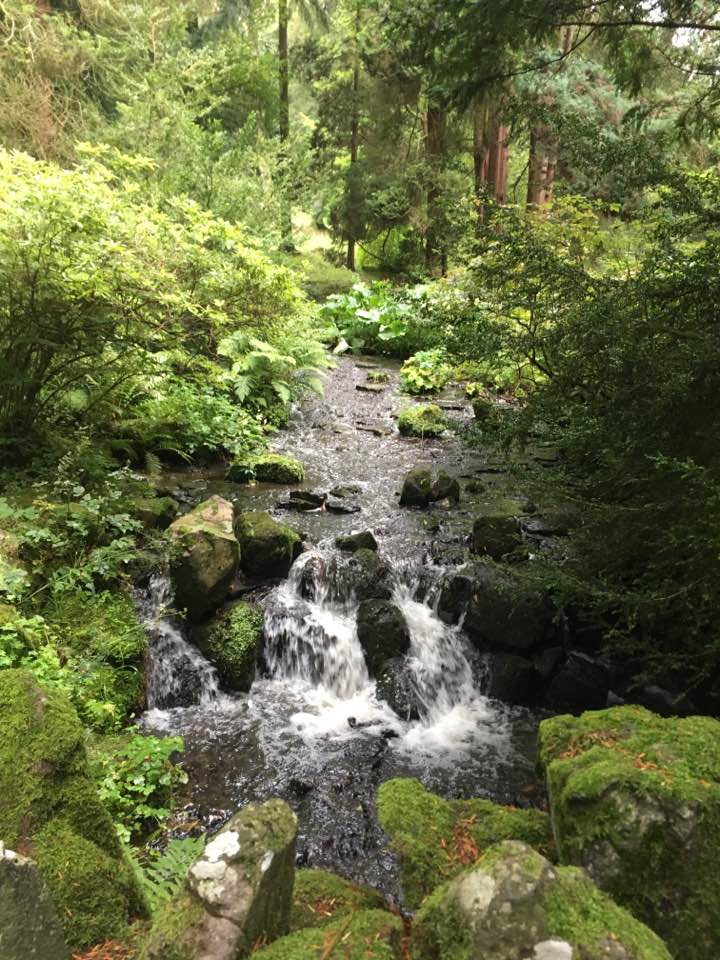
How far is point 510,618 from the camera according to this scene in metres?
6.02

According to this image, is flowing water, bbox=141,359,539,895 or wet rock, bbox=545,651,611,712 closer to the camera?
flowing water, bbox=141,359,539,895

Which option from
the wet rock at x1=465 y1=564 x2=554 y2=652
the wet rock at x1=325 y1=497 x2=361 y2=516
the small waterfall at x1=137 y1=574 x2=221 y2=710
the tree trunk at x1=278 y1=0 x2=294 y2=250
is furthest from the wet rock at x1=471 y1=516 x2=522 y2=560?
the tree trunk at x1=278 y1=0 x2=294 y2=250

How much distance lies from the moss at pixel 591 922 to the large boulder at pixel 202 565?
15.1 feet

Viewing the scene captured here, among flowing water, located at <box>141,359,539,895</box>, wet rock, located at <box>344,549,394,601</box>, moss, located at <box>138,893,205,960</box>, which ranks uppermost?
moss, located at <box>138,893,205,960</box>

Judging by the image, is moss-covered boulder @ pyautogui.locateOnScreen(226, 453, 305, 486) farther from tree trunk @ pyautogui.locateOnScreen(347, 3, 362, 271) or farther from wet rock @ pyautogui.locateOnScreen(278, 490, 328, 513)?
tree trunk @ pyautogui.locateOnScreen(347, 3, 362, 271)

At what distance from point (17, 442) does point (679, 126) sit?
6992 millimetres

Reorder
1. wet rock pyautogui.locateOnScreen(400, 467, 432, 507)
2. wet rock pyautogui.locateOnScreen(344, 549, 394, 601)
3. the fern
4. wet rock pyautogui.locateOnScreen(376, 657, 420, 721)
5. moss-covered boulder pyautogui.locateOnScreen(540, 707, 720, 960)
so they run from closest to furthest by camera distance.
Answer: moss-covered boulder pyautogui.locateOnScreen(540, 707, 720, 960), the fern, wet rock pyautogui.locateOnScreen(376, 657, 420, 721), wet rock pyautogui.locateOnScreen(344, 549, 394, 601), wet rock pyautogui.locateOnScreen(400, 467, 432, 507)

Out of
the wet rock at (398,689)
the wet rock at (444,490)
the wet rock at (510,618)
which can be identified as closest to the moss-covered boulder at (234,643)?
the wet rock at (398,689)

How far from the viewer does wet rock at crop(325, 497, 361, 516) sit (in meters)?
8.20

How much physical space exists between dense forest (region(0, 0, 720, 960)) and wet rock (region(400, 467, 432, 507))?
5 centimetres

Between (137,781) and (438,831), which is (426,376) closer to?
(137,781)

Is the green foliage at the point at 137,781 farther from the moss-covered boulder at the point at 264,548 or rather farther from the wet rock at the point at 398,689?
the moss-covered boulder at the point at 264,548

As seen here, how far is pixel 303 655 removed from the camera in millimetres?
6234

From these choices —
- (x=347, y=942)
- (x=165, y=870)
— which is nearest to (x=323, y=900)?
(x=347, y=942)
